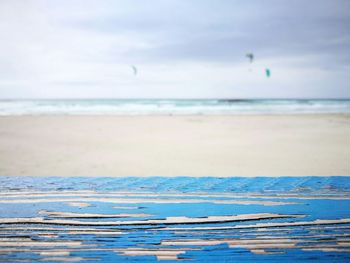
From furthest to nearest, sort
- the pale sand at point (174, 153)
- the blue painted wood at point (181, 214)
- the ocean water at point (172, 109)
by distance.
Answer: the ocean water at point (172, 109) < the pale sand at point (174, 153) < the blue painted wood at point (181, 214)

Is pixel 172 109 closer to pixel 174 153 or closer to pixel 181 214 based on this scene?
pixel 174 153

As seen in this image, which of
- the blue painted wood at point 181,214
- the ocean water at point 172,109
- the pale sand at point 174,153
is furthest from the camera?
the ocean water at point 172,109

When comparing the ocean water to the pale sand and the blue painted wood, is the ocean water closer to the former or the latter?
the pale sand

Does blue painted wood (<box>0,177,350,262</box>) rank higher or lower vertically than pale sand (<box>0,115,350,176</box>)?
higher

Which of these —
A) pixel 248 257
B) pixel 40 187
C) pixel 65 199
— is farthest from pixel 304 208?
pixel 40 187

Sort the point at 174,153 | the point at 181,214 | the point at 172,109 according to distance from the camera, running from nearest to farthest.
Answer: the point at 181,214
the point at 174,153
the point at 172,109

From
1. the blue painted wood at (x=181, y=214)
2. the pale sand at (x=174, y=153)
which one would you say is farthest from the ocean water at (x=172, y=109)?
the blue painted wood at (x=181, y=214)

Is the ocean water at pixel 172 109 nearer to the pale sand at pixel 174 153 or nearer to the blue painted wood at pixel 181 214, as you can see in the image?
the pale sand at pixel 174 153

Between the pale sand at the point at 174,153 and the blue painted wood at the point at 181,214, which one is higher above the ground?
the blue painted wood at the point at 181,214

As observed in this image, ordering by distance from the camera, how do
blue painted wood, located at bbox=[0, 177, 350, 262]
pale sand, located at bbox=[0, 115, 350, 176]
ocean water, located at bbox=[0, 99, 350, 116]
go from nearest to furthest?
blue painted wood, located at bbox=[0, 177, 350, 262], pale sand, located at bbox=[0, 115, 350, 176], ocean water, located at bbox=[0, 99, 350, 116]

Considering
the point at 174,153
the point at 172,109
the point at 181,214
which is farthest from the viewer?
the point at 172,109

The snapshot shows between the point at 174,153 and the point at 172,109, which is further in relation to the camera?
the point at 172,109

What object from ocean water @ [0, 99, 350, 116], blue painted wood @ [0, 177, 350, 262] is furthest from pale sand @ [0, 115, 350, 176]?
ocean water @ [0, 99, 350, 116]

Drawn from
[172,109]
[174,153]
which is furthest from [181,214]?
[172,109]
